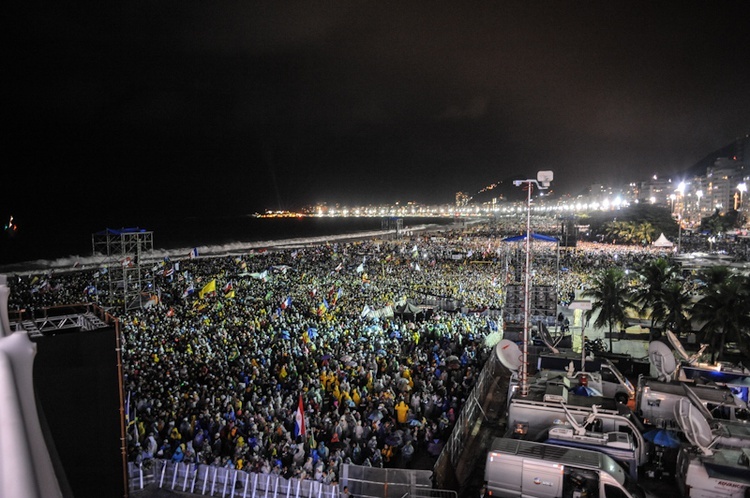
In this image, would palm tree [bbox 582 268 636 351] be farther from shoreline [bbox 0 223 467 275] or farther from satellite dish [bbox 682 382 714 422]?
shoreline [bbox 0 223 467 275]

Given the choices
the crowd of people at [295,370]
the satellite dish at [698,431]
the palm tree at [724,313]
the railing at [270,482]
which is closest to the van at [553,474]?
the railing at [270,482]

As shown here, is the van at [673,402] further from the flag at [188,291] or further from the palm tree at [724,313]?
the flag at [188,291]

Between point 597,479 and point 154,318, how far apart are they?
1724cm

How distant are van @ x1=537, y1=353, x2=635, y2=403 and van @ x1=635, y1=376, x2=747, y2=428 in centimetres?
62

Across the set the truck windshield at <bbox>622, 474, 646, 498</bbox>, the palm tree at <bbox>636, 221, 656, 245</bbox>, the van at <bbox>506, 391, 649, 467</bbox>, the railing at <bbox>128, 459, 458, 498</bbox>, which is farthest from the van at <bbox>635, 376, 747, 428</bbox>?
the palm tree at <bbox>636, 221, 656, 245</bbox>

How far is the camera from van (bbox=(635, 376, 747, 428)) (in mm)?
10273

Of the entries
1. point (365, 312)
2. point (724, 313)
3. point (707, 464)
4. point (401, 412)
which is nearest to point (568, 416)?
point (707, 464)

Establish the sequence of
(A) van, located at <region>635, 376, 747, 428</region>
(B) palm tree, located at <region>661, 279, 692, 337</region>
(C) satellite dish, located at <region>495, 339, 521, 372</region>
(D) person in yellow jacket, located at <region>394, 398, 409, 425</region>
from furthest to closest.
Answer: (B) palm tree, located at <region>661, 279, 692, 337</region>
(C) satellite dish, located at <region>495, 339, 521, 372</region>
(D) person in yellow jacket, located at <region>394, 398, 409, 425</region>
(A) van, located at <region>635, 376, 747, 428</region>

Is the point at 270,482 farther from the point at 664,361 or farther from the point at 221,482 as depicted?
the point at 664,361

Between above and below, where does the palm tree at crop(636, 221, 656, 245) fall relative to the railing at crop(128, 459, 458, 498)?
above

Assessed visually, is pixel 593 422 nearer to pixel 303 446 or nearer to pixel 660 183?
pixel 303 446

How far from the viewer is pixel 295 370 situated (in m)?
13.3

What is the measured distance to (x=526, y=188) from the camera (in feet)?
36.6

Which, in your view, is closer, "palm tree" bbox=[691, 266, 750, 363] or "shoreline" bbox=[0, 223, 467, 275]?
"palm tree" bbox=[691, 266, 750, 363]
